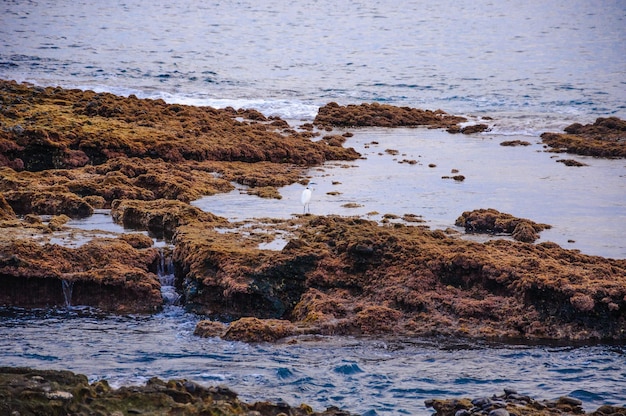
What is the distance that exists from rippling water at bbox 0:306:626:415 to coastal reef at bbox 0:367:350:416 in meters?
0.65

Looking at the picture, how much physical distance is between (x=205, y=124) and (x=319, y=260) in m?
9.76

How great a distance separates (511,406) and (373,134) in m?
15.1

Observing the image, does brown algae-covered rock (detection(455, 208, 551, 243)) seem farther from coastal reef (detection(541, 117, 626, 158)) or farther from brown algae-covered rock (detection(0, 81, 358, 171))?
coastal reef (detection(541, 117, 626, 158))

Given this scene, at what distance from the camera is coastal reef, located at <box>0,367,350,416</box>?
6.42 m

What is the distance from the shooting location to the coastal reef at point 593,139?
2006 cm

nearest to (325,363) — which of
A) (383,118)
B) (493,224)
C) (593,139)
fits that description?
(493,224)

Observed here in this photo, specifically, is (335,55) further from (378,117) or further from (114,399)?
(114,399)

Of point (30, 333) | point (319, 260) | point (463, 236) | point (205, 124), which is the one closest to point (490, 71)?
point (205, 124)

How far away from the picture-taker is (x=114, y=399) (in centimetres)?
683

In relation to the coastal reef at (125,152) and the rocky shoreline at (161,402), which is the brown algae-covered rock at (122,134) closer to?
the coastal reef at (125,152)

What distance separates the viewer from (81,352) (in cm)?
909

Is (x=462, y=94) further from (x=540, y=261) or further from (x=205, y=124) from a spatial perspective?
(x=540, y=261)

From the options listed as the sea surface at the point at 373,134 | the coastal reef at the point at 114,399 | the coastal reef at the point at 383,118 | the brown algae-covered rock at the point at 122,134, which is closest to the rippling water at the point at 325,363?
the sea surface at the point at 373,134

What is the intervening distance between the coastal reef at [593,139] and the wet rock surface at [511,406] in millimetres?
13162
